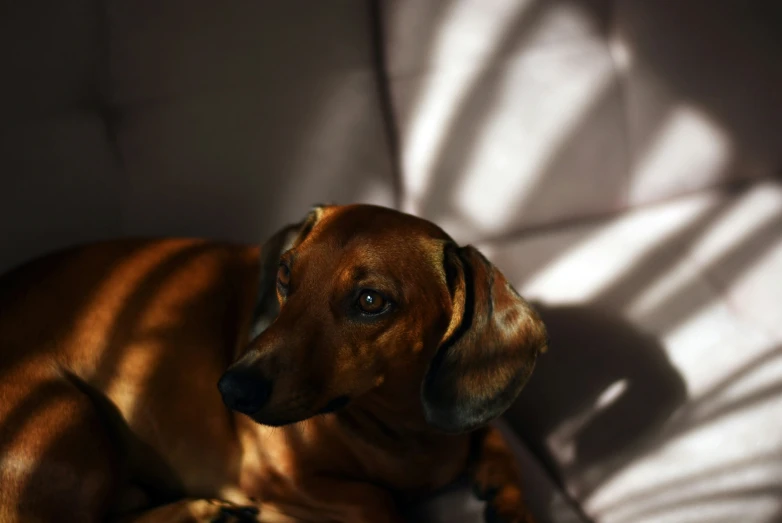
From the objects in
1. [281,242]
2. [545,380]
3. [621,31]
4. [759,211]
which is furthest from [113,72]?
[759,211]

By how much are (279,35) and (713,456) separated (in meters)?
1.27

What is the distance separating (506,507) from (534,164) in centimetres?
97

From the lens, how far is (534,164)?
6.77ft

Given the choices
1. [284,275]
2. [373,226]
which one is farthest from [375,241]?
[284,275]

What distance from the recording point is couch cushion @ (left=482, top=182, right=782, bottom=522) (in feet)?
4.99

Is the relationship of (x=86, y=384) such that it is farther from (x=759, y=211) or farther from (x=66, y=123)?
(x=759, y=211)

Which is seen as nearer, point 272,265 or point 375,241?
point 375,241

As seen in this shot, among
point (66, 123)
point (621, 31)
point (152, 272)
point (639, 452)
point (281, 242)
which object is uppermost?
point (621, 31)

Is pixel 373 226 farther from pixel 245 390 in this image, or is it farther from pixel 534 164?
pixel 534 164

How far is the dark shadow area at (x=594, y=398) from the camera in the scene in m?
1.62

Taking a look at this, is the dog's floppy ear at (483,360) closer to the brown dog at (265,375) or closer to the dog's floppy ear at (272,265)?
the brown dog at (265,375)

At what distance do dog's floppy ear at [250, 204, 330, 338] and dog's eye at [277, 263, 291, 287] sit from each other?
93 millimetres

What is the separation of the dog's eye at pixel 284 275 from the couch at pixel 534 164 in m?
0.51

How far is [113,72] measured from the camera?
5.44ft
